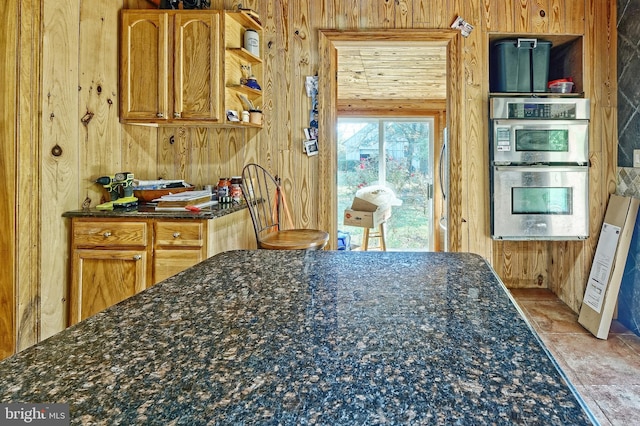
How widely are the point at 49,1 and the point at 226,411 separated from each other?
262cm

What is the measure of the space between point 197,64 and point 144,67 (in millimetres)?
373

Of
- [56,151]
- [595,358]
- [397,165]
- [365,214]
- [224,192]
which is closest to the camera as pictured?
[56,151]

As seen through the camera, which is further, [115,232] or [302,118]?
[302,118]

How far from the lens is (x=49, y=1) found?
217cm

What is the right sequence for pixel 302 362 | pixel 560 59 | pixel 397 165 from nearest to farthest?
pixel 302 362
pixel 560 59
pixel 397 165

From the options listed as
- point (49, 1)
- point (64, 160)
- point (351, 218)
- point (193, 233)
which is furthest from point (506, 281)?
point (49, 1)

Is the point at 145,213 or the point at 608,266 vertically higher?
the point at 145,213

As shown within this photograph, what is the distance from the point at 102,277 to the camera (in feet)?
7.65

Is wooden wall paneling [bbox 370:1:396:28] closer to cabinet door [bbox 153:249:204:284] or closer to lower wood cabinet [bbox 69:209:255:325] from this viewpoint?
lower wood cabinet [bbox 69:209:255:325]

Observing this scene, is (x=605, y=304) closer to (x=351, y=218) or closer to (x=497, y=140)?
(x=497, y=140)

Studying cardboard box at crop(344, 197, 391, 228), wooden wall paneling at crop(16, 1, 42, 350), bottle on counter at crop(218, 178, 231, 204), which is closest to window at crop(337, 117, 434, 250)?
cardboard box at crop(344, 197, 391, 228)

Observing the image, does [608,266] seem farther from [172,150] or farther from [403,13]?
[172,150]

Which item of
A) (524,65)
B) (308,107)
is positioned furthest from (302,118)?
(524,65)

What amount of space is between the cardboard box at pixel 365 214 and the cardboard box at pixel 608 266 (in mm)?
2581
